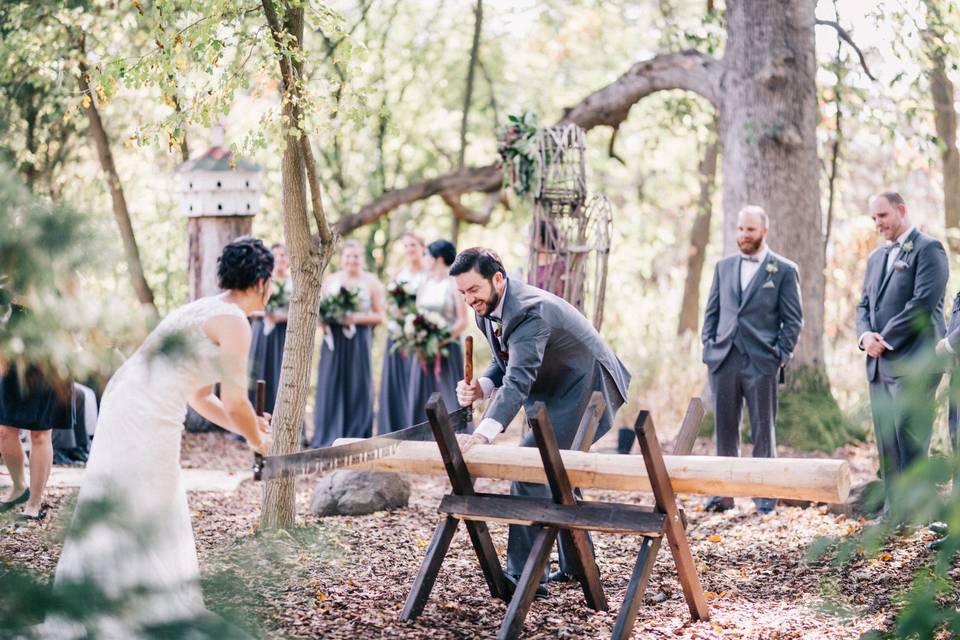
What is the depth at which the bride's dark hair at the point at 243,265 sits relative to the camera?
4609 millimetres

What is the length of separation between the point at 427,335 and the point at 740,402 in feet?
11.9

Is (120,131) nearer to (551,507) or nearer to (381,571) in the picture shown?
(381,571)

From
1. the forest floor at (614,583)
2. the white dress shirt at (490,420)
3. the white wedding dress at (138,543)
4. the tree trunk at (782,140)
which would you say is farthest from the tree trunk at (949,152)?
the white wedding dress at (138,543)

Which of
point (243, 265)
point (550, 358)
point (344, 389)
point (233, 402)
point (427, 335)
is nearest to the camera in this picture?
point (233, 402)

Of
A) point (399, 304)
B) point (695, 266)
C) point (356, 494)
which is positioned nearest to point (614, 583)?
point (356, 494)

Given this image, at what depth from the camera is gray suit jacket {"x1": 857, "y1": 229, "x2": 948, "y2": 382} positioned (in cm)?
711

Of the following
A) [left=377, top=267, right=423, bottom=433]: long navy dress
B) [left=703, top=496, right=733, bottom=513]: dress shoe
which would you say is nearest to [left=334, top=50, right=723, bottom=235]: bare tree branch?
[left=377, top=267, right=423, bottom=433]: long navy dress

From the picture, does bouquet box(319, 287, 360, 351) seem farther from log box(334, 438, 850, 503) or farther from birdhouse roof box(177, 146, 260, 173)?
log box(334, 438, 850, 503)

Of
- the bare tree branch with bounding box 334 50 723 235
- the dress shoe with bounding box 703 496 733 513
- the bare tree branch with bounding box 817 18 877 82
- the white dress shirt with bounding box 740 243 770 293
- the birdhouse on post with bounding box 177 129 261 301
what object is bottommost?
the dress shoe with bounding box 703 496 733 513

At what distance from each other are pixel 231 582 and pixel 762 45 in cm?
1002

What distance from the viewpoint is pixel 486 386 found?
597cm

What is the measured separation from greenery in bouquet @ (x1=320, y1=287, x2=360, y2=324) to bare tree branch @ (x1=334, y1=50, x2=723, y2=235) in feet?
2.45

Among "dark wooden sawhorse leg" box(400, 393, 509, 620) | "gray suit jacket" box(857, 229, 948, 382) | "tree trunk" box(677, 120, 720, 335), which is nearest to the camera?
"dark wooden sawhorse leg" box(400, 393, 509, 620)

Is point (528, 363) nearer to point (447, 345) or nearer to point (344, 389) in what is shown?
point (447, 345)
